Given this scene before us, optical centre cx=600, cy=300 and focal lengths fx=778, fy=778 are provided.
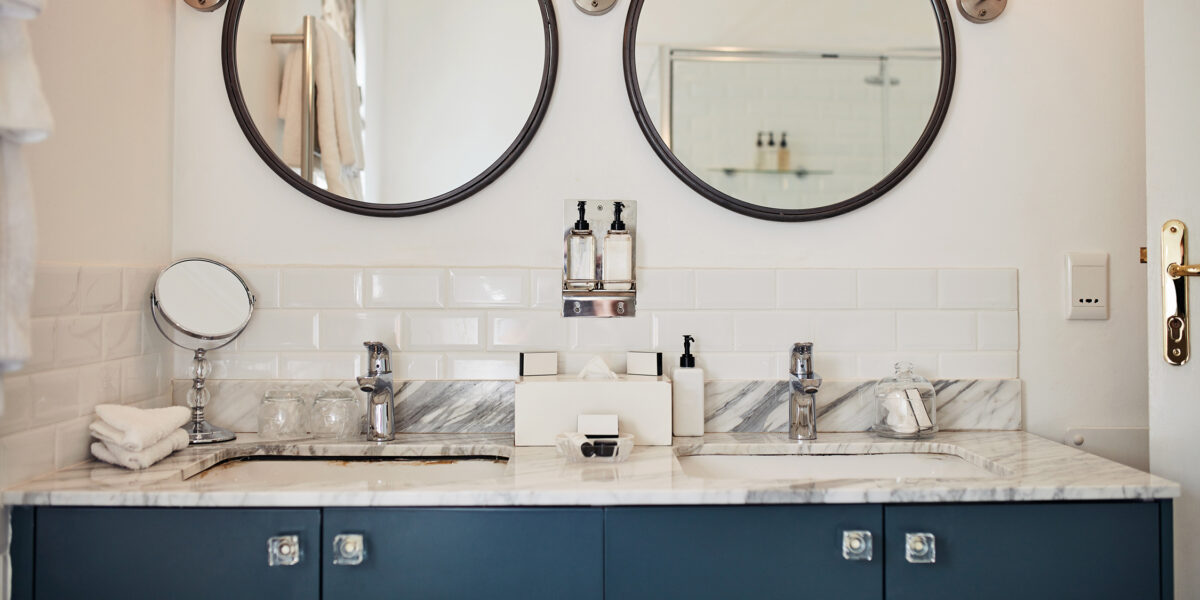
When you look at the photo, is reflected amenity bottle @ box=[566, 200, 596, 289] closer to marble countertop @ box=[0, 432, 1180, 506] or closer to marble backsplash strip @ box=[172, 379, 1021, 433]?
marble backsplash strip @ box=[172, 379, 1021, 433]

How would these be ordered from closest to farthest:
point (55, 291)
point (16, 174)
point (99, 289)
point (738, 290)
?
point (16, 174) < point (55, 291) < point (99, 289) < point (738, 290)

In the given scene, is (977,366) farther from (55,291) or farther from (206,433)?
(55,291)

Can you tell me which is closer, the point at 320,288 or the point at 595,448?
the point at 595,448

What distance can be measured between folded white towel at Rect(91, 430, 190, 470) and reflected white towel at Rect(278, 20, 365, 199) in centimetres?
68

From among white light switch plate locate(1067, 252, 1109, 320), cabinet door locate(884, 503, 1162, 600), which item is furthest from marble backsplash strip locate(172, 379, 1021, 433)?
cabinet door locate(884, 503, 1162, 600)

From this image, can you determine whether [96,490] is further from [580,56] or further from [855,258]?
[855,258]

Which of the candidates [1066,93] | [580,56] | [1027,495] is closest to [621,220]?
[580,56]

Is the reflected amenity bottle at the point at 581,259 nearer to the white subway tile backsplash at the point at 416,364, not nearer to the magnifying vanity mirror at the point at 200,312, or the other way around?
the white subway tile backsplash at the point at 416,364

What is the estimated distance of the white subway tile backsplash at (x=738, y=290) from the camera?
191 cm

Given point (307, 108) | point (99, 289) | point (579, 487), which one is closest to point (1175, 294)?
point (579, 487)

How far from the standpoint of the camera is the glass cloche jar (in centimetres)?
177

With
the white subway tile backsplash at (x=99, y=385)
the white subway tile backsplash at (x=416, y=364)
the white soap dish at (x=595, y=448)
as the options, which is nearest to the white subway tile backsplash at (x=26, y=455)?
the white subway tile backsplash at (x=99, y=385)

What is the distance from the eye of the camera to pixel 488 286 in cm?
190

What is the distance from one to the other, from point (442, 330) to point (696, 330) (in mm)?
620
